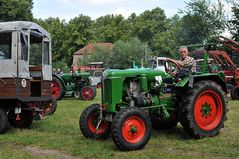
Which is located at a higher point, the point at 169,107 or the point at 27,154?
the point at 169,107

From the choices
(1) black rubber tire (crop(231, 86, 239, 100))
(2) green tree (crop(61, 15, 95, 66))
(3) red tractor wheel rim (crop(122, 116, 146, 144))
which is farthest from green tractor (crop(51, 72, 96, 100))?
(2) green tree (crop(61, 15, 95, 66))

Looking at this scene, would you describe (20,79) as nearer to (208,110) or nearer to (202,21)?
(208,110)

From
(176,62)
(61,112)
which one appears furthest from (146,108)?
(61,112)

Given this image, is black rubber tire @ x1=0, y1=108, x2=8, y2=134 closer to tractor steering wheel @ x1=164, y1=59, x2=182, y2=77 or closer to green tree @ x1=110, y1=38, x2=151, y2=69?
tractor steering wheel @ x1=164, y1=59, x2=182, y2=77

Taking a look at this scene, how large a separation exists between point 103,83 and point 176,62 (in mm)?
1475

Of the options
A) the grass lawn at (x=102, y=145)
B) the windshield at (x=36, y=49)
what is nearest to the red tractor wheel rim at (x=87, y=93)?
the windshield at (x=36, y=49)

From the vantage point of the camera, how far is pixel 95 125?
8141 mm

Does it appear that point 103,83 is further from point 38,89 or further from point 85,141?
point 38,89

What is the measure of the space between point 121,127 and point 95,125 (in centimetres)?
139

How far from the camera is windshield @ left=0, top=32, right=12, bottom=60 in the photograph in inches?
375

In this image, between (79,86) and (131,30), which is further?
(131,30)

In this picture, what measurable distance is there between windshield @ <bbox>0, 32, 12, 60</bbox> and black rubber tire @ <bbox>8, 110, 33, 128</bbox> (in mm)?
1474

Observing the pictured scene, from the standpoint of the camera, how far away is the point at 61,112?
512 inches

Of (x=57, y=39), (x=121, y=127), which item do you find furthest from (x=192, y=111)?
(x=57, y=39)
